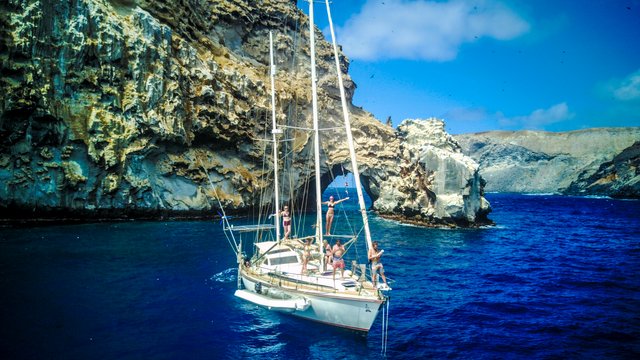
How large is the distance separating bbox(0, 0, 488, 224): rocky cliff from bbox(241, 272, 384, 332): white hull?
57.2ft

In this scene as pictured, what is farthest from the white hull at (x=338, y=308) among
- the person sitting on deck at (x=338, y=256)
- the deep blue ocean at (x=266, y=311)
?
the person sitting on deck at (x=338, y=256)

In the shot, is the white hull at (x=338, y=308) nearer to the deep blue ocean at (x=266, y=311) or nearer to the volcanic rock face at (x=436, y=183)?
the deep blue ocean at (x=266, y=311)

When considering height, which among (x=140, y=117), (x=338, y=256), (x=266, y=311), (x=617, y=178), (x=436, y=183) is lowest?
(x=266, y=311)

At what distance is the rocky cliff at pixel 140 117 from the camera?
3984 centimetres

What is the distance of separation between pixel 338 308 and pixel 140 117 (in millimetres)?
41414

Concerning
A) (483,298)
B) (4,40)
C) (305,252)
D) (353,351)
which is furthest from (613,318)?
(4,40)

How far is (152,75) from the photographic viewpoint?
159ft

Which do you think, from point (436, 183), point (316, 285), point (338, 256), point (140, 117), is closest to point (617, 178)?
point (436, 183)

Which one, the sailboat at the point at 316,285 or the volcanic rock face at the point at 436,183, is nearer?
the sailboat at the point at 316,285

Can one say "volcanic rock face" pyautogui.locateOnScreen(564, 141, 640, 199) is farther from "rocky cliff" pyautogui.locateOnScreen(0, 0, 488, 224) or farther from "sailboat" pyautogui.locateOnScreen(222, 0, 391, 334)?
"sailboat" pyautogui.locateOnScreen(222, 0, 391, 334)

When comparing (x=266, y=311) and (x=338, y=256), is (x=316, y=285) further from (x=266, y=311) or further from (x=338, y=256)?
(x=266, y=311)

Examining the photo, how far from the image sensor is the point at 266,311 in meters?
19.0

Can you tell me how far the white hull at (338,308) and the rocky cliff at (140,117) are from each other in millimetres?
17431

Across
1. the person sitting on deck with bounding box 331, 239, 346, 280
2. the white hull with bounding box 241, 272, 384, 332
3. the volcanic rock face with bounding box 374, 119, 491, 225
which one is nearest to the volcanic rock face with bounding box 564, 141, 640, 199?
the volcanic rock face with bounding box 374, 119, 491, 225
